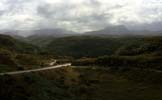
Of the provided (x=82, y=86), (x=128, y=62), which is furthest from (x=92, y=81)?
(x=128, y=62)

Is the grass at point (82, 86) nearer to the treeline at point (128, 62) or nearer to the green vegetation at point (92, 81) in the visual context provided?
the green vegetation at point (92, 81)

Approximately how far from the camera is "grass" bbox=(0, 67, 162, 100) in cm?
6066

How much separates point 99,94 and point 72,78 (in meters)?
14.4

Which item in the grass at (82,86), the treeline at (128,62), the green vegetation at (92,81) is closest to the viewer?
the grass at (82,86)

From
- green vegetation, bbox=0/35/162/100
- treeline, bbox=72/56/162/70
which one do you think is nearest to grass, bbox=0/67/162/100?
green vegetation, bbox=0/35/162/100

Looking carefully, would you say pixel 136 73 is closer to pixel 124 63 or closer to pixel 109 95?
pixel 124 63

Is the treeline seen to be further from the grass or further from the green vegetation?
the grass

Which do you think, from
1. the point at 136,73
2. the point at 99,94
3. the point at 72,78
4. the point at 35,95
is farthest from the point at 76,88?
the point at 136,73

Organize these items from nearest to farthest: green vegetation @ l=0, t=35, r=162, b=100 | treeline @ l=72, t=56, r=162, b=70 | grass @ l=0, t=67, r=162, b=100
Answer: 1. grass @ l=0, t=67, r=162, b=100
2. green vegetation @ l=0, t=35, r=162, b=100
3. treeline @ l=72, t=56, r=162, b=70

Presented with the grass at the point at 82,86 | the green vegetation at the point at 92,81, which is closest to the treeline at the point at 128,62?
the green vegetation at the point at 92,81

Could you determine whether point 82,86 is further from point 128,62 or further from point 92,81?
point 128,62

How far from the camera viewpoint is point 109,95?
7375 cm

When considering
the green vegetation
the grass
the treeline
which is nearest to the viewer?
the grass

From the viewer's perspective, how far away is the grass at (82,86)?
2388 inches
